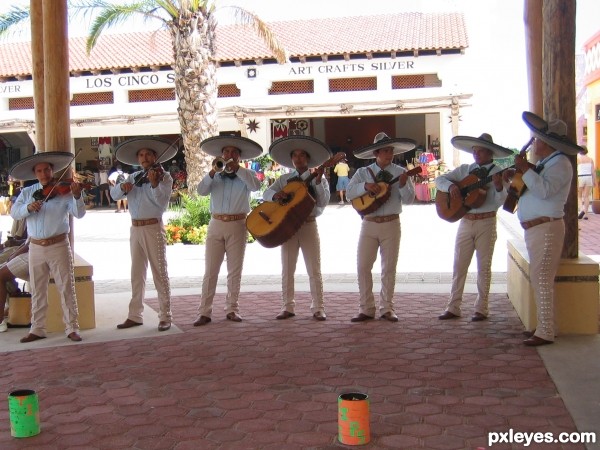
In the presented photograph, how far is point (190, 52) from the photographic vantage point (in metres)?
17.6

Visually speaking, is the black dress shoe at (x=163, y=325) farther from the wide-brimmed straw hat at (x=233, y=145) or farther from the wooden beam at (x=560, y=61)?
the wooden beam at (x=560, y=61)

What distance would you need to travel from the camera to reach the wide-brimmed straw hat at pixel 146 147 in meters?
7.35

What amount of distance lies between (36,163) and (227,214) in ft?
6.00

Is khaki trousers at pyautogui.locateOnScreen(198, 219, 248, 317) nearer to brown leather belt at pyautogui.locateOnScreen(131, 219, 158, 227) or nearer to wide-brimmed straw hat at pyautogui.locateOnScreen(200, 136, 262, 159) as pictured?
brown leather belt at pyautogui.locateOnScreen(131, 219, 158, 227)

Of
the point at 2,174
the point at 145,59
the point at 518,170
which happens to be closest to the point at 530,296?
the point at 518,170

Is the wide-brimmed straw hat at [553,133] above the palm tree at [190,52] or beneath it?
beneath

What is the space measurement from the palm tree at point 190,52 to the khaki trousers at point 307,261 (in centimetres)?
986

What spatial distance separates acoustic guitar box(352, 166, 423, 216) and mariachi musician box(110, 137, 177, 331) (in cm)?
182

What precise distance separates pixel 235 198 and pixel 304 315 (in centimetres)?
140

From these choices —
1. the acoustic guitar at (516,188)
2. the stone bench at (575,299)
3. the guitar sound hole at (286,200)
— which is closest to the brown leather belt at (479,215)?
the acoustic guitar at (516,188)

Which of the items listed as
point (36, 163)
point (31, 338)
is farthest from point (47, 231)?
point (31, 338)

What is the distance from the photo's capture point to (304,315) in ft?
25.7

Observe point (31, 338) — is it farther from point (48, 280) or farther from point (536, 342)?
point (536, 342)

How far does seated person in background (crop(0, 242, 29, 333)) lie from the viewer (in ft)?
24.0
